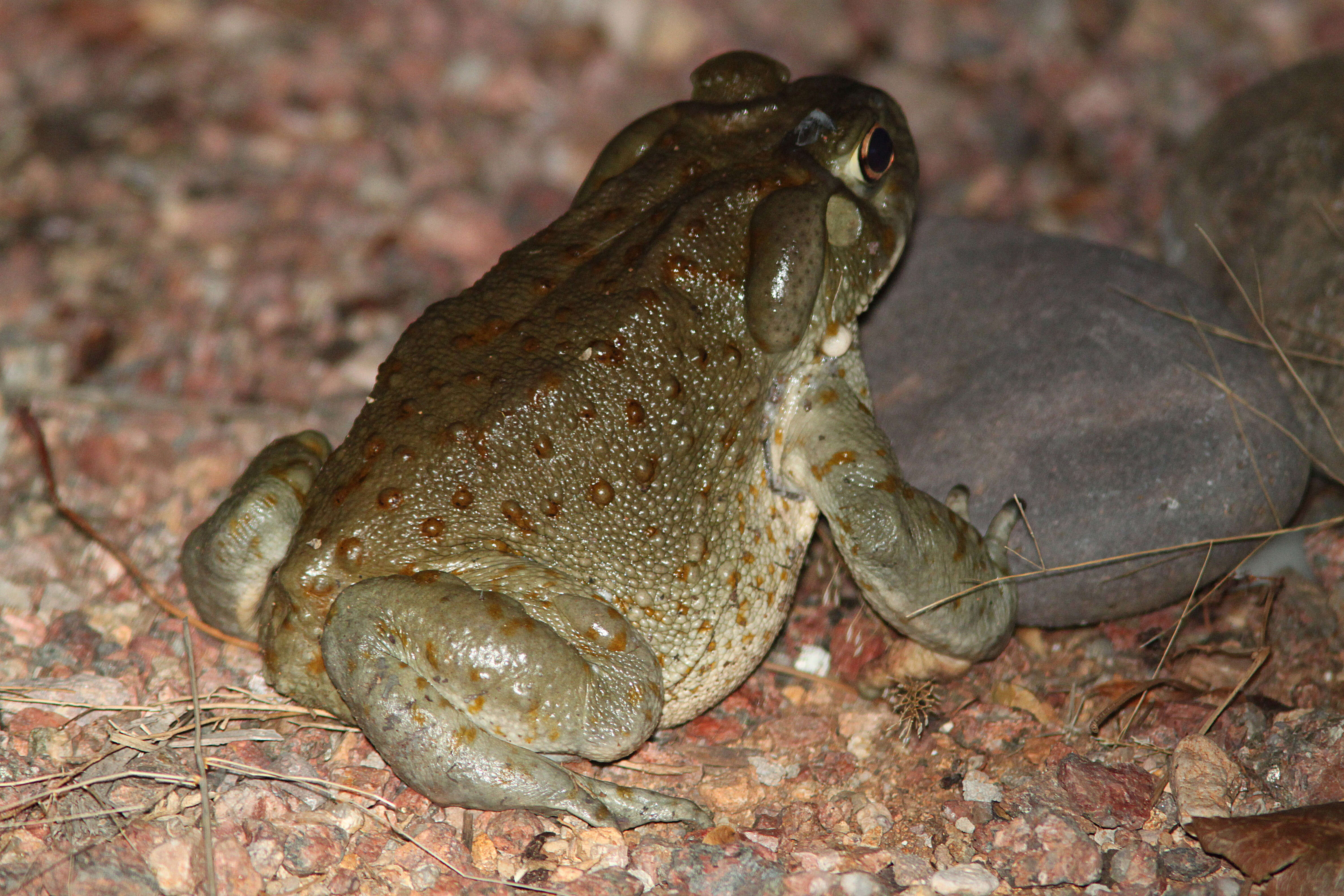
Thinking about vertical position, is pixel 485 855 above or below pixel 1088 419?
below

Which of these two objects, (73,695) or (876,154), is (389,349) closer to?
(73,695)

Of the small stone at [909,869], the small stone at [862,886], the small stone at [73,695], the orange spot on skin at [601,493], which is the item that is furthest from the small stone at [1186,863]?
the small stone at [73,695]

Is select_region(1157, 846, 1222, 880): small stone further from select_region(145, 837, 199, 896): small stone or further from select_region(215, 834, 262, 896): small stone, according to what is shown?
select_region(145, 837, 199, 896): small stone

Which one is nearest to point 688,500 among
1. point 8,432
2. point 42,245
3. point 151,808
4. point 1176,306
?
point 151,808

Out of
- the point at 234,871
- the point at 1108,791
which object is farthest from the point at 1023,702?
the point at 234,871

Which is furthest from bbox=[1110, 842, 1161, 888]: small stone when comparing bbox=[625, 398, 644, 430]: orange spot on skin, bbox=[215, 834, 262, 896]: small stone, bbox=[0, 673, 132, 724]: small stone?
bbox=[0, 673, 132, 724]: small stone

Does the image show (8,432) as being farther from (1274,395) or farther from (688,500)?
(1274,395)
